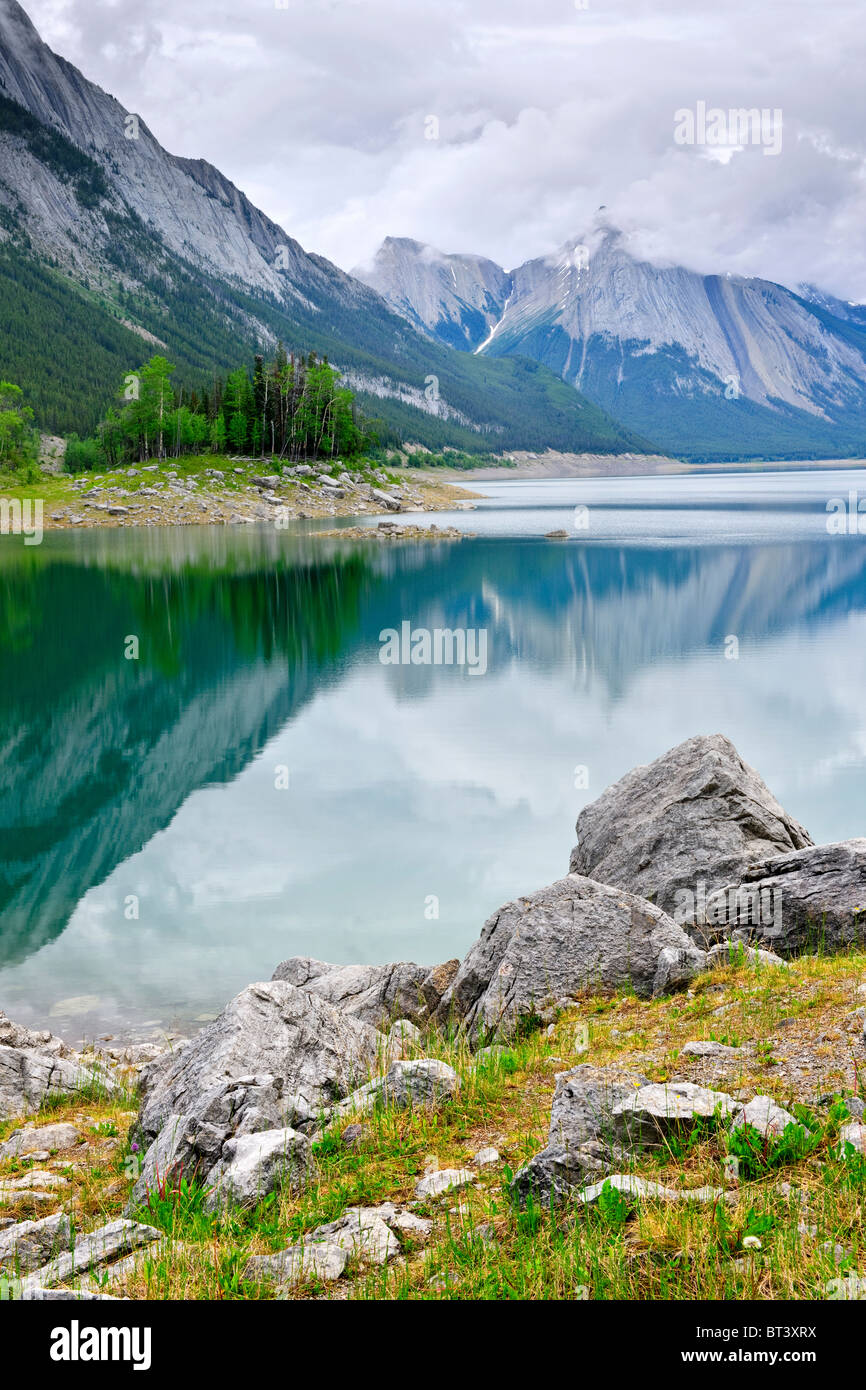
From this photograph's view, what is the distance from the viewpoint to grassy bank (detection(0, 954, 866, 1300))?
552 cm

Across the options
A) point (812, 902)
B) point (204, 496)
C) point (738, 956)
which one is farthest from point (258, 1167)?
point (204, 496)

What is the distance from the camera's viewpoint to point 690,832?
14828 millimetres

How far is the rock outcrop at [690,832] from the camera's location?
1424cm

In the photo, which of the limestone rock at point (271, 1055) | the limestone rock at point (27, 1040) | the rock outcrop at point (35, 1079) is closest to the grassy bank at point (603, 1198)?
the limestone rock at point (271, 1055)

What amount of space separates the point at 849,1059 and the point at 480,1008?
202 inches

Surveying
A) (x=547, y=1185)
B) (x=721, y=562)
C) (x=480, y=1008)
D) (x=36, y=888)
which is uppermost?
(x=721, y=562)

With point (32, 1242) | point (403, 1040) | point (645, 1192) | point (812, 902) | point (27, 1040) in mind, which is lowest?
point (27, 1040)

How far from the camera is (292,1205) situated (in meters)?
7.16

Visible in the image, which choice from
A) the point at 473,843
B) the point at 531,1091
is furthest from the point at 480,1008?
the point at 473,843

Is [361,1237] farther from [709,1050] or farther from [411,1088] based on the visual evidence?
[709,1050]

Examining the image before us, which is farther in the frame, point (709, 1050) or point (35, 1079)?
point (35, 1079)

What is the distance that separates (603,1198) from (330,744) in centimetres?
2816

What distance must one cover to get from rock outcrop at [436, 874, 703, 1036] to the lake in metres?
6.14
